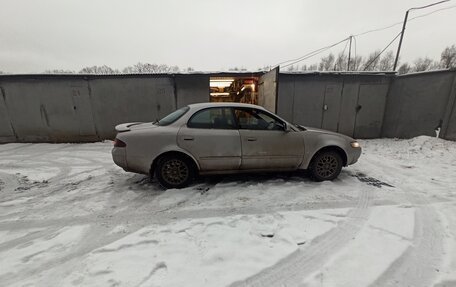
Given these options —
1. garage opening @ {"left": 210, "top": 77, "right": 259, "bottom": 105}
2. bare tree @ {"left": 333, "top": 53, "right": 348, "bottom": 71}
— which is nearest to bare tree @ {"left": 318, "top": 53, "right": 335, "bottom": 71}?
bare tree @ {"left": 333, "top": 53, "right": 348, "bottom": 71}

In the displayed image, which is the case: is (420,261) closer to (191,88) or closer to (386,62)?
(191,88)

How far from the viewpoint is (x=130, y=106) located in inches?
334

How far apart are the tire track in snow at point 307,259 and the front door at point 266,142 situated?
4.59ft

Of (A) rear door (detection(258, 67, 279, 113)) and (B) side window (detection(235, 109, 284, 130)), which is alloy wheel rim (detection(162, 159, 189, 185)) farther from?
(A) rear door (detection(258, 67, 279, 113))

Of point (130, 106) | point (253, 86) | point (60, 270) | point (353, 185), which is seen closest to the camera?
point (60, 270)

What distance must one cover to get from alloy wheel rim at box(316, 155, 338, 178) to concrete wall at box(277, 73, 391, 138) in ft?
15.9

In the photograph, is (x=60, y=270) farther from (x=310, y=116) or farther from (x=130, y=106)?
(x=310, y=116)

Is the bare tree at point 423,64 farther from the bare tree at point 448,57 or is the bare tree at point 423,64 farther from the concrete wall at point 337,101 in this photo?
the concrete wall at point 337,101

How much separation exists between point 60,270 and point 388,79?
10.9 m

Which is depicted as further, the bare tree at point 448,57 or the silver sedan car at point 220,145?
the bare tree at point 448,57

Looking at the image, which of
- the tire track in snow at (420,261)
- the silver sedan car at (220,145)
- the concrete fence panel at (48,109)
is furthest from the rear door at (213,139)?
the concrete fence panel at (48,109)

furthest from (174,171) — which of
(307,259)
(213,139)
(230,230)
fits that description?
(307,259)

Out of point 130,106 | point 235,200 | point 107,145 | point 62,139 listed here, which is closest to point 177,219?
point 235,200

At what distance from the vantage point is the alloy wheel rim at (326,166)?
13.5 feet
